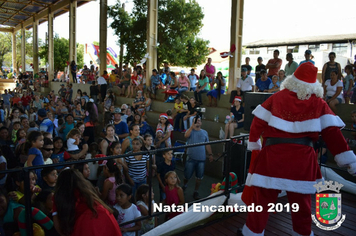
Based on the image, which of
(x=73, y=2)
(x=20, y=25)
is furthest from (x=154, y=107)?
(x=20, y=25)

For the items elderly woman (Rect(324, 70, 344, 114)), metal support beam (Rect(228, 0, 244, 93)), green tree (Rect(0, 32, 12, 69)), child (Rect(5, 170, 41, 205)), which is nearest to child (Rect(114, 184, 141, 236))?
child (Rect(5, 170, 41, 205))

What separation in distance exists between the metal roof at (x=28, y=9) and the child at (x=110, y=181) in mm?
18517

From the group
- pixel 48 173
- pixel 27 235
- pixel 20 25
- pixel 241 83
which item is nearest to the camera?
pixel 27 235

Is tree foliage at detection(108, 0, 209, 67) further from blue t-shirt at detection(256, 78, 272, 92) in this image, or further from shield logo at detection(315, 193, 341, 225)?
shield logo at detection(315, 193, 341, 225)

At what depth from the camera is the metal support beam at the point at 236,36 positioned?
9.70m

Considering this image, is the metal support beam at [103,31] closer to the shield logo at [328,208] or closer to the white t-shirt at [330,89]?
the white t-shirt at [330,89]

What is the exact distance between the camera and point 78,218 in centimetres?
201

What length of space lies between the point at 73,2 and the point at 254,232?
66.3 feet

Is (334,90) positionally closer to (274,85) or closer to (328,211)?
(274,85)

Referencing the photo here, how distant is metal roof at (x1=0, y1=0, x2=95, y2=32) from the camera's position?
835 inches

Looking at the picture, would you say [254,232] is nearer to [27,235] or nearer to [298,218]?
[298,218]

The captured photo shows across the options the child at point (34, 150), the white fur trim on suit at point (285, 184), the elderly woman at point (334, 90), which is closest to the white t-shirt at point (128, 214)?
the white fur trim on suit at point (285, 184)

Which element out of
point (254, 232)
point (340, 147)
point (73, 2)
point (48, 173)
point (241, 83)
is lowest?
point (254, 232)

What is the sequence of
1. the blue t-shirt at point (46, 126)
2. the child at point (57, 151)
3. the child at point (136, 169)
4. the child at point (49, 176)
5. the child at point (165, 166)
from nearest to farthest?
the child at point (49, 176) → the child at point (136, 169) → the child at point (165, 166) → the child at point (57, 151) → the blue t-shirt at point (46, 126)
